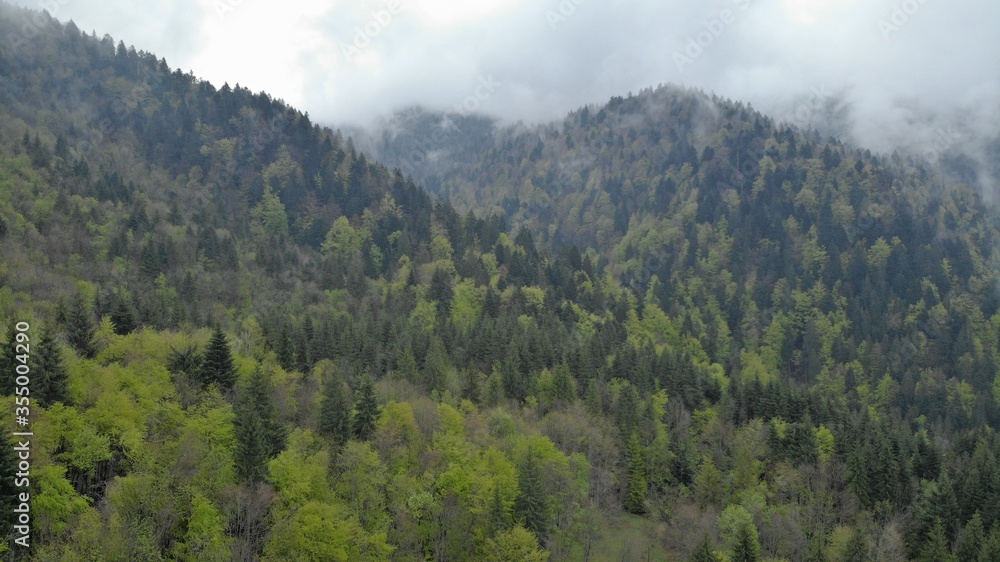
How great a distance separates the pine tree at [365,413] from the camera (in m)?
67.1

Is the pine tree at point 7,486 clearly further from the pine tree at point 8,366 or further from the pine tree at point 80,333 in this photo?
the pine tree at point 80,333

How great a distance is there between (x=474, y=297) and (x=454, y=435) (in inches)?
3163

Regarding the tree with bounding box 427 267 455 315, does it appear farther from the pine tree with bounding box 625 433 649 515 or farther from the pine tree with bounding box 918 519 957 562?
the pine tree with bounding box 918 519 957 562

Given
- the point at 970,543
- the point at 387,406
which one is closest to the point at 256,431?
the point at 387,406


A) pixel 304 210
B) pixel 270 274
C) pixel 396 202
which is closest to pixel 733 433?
pixel 270 274

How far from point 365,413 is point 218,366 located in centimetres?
1552

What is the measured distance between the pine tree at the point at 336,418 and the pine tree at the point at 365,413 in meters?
1.24

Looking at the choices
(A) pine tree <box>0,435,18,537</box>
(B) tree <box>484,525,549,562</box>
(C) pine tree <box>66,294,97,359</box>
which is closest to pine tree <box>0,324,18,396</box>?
(A) pine tree <box>0,435,18,537</box>

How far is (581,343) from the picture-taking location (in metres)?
130

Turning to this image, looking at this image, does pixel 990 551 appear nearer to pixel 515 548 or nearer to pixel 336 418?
pixel 515 548

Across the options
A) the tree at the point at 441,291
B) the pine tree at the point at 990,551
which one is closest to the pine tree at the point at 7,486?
the pine tree at the point at 990,551

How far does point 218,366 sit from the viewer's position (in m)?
66.1

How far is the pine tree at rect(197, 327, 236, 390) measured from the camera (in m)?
→ 65.0

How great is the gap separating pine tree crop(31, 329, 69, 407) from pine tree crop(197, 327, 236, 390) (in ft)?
46.2
